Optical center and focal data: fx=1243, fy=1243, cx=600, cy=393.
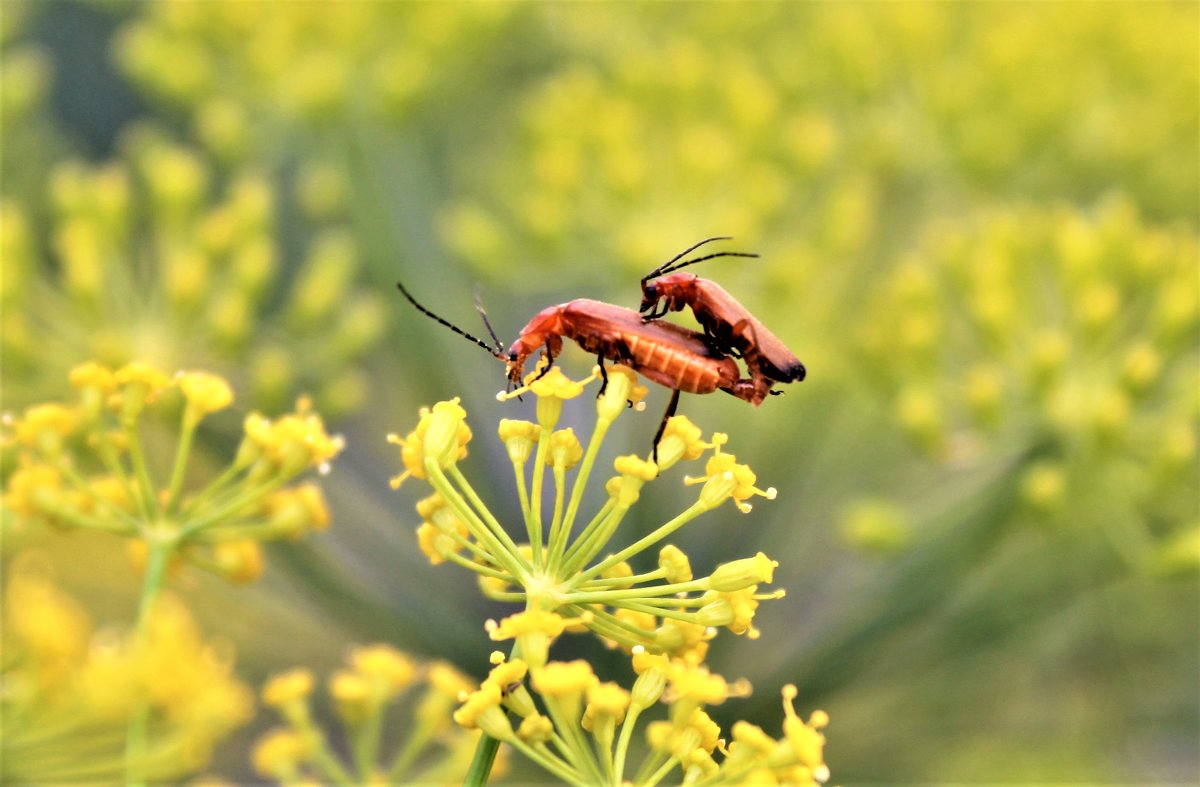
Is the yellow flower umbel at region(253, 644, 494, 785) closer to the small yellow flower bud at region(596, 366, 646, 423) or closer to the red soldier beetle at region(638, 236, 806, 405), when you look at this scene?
the small yellow flower bud at region(596, 366, 646, 423)

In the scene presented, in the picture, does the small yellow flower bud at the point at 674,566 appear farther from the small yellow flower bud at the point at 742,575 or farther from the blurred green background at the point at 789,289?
the blurred green background at the point at 789,289

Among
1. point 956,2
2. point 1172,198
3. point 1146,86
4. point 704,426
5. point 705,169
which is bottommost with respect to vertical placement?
point 704,426

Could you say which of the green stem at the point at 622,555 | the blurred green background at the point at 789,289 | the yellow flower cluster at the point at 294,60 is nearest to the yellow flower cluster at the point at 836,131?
the blurred green background at the point at 789,289

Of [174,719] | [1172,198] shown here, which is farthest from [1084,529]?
[174,719]

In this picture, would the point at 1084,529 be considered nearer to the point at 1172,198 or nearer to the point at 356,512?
the point at 1172,198

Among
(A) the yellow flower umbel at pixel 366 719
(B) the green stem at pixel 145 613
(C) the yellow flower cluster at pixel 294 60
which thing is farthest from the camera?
(C) the yellow flower cluster at pixel 294 60
